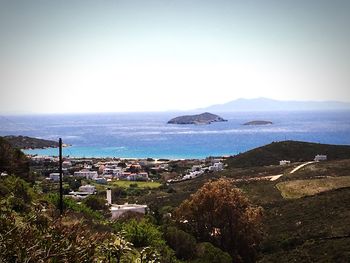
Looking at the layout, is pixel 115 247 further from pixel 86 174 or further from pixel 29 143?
pixel 29 143

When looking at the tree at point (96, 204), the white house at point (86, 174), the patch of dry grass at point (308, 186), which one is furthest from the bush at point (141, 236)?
the white house at point (86, 174)

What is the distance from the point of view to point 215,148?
5133 inches

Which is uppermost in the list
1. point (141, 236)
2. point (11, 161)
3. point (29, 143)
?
point (11, 161)

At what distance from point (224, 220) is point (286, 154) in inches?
2189

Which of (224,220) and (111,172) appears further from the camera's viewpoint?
(111,172)

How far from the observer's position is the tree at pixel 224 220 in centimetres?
2308

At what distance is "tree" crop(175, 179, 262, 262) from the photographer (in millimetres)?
23078

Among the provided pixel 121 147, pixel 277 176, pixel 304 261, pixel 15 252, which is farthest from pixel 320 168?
pixel 121 147

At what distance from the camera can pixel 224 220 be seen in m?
23.7

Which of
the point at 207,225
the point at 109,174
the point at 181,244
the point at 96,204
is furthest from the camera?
the point at 109,174

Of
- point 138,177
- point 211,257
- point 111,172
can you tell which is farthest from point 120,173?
point 211,257

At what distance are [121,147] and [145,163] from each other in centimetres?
4739

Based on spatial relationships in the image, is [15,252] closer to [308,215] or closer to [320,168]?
[308,215]

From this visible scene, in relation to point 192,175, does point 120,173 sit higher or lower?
lower
